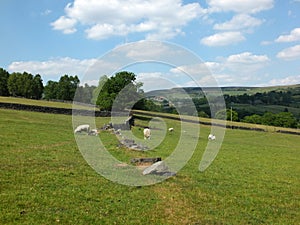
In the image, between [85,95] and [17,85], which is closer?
[85,95]

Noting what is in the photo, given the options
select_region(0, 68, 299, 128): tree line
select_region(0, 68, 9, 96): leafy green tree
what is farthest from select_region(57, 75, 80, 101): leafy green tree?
select_region(0, 68, 9, 96): leafy green tree

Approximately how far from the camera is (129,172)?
17.6m

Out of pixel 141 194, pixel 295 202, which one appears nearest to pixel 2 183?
pixel 141 194

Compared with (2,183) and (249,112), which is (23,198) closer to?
(2,183)

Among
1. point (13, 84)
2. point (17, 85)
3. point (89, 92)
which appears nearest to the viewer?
point (89, 92)

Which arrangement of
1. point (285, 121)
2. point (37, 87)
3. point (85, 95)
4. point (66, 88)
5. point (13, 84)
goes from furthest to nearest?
point (66, 88)
point (37, 87)
point (285, 121)
point (13, 84)
point (85, 95)

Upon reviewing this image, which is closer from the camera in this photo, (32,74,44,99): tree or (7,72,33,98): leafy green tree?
(7,72,33,98): leafy green tree

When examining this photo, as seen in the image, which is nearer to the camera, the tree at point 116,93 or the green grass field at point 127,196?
the green grass field at point 127,196

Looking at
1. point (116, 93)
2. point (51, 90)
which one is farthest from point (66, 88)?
point (116, 93)

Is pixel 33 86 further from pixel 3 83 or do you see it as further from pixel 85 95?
pixel 85 95

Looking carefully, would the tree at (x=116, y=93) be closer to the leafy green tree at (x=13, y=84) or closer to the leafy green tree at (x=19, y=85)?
the leafy green tree at (x=19, y=85)

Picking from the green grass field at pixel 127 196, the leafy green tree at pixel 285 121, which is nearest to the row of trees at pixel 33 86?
the leafy green tree at pixel 285 121

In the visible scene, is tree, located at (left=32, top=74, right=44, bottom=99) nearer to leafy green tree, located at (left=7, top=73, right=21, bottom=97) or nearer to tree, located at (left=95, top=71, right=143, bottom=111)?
leafy green tree, located at (left=7, top=73, right=21, bottom=97)

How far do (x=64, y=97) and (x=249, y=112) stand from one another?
307 ft
